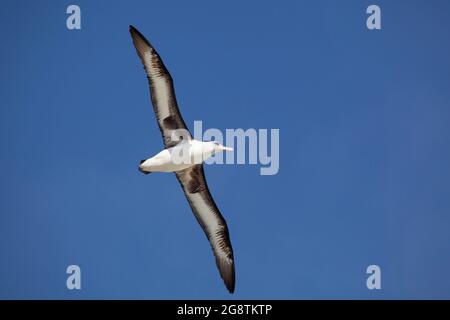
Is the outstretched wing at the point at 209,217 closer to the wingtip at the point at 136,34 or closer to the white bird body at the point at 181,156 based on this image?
the white bird body at the point at 181,156

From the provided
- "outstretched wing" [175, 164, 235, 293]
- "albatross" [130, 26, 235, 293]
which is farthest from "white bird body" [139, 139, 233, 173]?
"outstretched wing" [175, 164, 235, 293]

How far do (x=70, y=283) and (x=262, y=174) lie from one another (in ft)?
23.6

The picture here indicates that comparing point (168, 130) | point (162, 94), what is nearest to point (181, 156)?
point (168, 130)

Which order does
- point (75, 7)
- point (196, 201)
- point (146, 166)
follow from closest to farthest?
point (146, 166) < point (196, 201) < point (75, 7)

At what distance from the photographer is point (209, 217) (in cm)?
3297

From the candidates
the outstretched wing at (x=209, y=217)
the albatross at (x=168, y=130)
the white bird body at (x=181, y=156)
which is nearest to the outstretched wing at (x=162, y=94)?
the albatross at (x=168, y=130)

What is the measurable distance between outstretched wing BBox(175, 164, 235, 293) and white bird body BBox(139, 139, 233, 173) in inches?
27.9

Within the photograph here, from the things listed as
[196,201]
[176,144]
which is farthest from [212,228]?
[176,144]

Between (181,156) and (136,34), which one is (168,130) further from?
(136,34)

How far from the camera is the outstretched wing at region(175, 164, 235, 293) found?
32.4 metres

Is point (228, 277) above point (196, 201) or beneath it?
beneath

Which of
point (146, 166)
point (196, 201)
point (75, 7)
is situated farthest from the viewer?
point (75, 7)

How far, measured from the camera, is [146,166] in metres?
30.8
